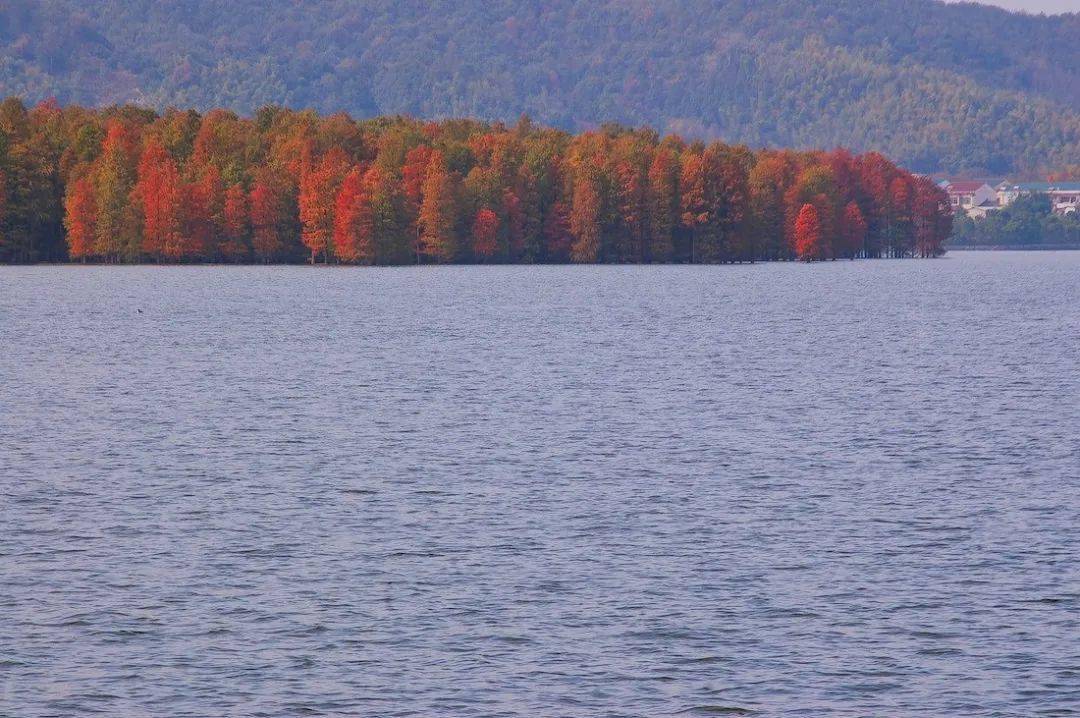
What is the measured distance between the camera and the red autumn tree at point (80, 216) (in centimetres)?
18688

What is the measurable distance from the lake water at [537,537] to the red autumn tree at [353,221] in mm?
120494

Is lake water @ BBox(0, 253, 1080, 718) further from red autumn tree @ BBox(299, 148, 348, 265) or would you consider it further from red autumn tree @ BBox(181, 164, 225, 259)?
red autumn tree @ BBox(299, 148, 348, 265)

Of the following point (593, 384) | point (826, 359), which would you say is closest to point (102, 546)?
point (593, 384)

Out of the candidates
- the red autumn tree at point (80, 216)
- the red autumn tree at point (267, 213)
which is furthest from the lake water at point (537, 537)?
the red autumn tree at point (267, 213)

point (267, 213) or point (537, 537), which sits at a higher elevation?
point (267, 213)

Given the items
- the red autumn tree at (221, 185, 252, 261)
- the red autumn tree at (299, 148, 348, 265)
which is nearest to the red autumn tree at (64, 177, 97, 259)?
the red autumn tree at (221, 185, 252, 261)

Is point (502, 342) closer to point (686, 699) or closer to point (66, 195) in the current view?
point (686, 699)

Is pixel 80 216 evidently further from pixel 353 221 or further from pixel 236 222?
pixel 353 221

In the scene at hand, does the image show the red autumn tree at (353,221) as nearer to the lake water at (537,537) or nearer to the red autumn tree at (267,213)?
the red autumn tree at (267,213)

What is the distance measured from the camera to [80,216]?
188m

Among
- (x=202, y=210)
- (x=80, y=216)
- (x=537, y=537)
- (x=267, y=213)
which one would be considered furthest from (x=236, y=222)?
(x=537, y=537)

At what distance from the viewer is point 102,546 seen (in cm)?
3167

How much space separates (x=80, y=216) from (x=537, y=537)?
163528 mm

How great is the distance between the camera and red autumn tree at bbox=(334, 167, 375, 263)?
637ft
